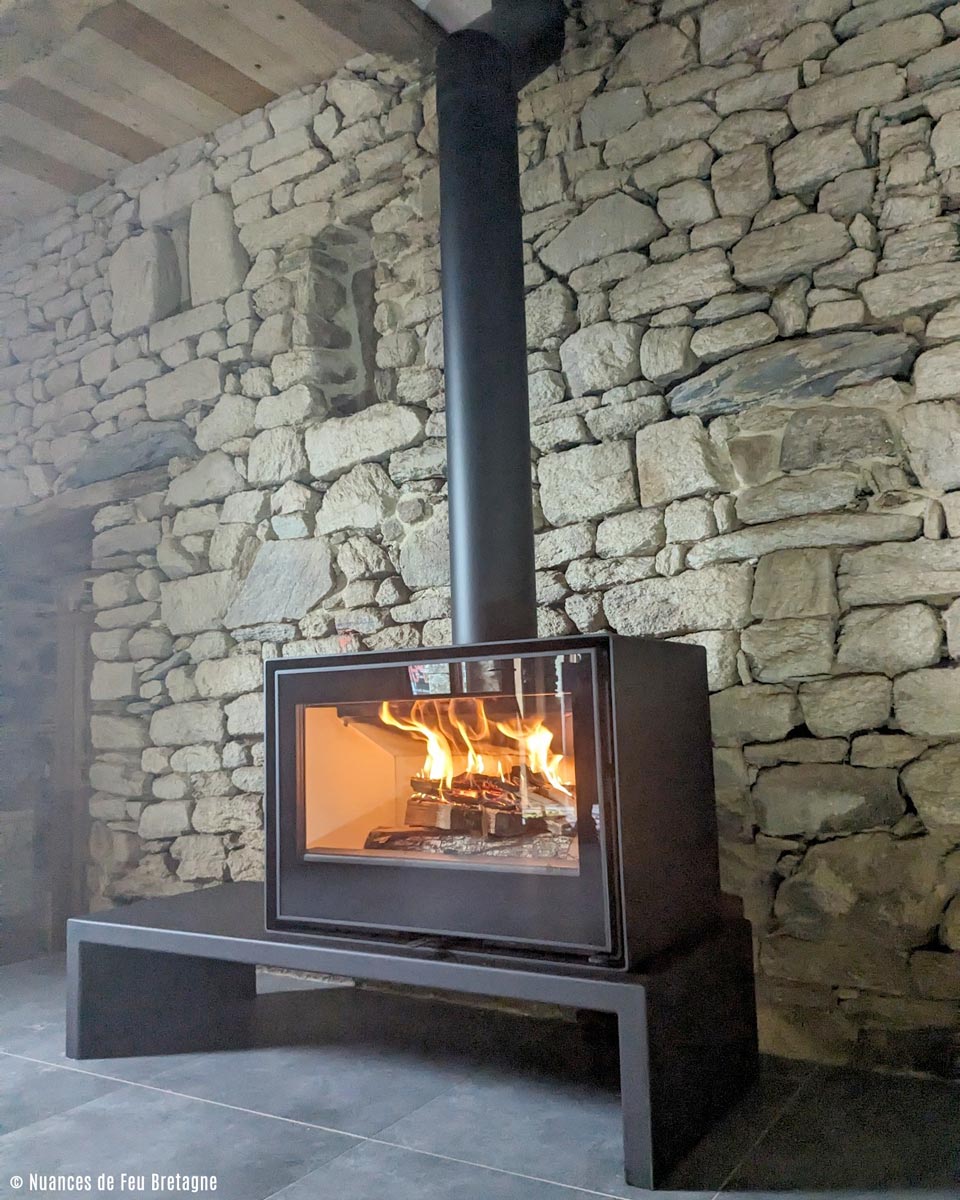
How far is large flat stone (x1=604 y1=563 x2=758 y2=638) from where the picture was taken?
250 cm

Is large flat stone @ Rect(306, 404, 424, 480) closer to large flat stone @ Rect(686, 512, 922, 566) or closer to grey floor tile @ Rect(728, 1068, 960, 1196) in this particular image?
large flat stone @ Rect(686, 512, 922, 566)

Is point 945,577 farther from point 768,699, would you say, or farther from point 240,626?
point 240,626

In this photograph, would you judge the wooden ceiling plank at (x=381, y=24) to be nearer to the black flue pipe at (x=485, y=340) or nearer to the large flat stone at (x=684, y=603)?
the black flue pipe at (x=485, y=340)

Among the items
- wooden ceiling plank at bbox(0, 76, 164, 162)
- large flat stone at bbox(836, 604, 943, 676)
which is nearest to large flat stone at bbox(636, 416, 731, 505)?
large flat stone at bbox(836, 604, 943, 676)

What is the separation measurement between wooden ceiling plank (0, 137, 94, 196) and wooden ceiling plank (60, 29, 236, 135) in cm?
51

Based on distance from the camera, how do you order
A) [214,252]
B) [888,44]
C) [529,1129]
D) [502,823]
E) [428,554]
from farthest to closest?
[214,252] → [428,554] → [888,44] → [502,823] → [529,1129]

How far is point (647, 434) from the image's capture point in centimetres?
267

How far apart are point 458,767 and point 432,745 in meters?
0.08

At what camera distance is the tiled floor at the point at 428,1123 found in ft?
5.69

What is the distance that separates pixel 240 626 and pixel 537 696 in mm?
1737

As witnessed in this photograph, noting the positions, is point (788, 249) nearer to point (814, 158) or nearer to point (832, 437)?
point (814, 158)

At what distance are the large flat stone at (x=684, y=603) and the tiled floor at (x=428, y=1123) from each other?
0.88m

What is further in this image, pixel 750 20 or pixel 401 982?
pixel 750 20

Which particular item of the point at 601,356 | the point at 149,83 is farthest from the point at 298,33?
the point at 601,356
